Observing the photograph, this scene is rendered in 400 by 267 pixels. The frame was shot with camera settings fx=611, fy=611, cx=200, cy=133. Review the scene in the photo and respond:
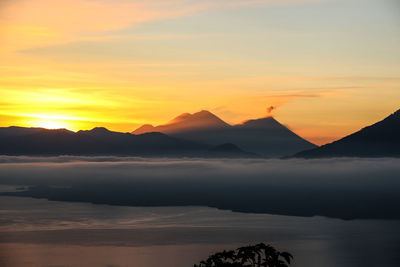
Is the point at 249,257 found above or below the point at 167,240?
above

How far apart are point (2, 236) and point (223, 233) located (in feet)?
129

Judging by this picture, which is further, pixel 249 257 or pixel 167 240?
pixel 167 240

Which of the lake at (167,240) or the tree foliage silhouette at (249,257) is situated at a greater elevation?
the tree foliage silhouette at (249,257)

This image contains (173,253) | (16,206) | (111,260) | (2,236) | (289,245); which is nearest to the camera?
(111,260)

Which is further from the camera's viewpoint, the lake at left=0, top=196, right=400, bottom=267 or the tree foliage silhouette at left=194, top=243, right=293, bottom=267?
the lake at left=0, top=196, right=400, bottom=267

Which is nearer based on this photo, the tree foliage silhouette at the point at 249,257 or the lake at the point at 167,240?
the tree foliage silhouette at the point at 249,257

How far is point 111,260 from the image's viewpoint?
3233 inches

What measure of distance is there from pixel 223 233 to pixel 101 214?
58.5 meters

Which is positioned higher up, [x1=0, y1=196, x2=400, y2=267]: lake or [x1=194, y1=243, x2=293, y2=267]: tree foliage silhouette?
[x1=194, y1=243, x2=293, y2=267]: tree foliage silhouette

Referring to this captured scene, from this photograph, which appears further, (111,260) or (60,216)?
(60,216)

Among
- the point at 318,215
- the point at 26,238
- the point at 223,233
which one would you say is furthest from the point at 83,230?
the point at 318,215

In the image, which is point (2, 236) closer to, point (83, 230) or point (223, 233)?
point (83, 230)

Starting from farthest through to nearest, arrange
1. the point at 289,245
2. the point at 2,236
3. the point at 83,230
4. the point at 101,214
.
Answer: the point at 101,214
the point at 83,230
the point at 2,236
the point at 289,245

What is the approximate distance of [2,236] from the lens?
106 metres
